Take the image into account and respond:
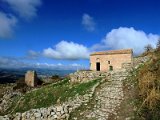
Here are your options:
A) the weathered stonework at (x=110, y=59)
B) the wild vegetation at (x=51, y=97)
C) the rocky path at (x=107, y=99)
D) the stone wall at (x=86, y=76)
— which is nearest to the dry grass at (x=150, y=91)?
the rocky path at (x=107, y=99)

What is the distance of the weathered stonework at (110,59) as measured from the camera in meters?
44.1

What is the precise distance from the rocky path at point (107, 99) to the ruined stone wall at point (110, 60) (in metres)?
14.9

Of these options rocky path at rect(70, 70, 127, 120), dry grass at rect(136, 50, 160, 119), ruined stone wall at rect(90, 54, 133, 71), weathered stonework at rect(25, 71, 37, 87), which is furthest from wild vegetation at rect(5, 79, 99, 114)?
weathered stonework at rect(25, 71, 37, 87)

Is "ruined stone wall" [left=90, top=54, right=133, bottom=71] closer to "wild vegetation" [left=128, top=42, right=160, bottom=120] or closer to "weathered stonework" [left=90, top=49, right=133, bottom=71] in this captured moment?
"weathered stonework" [left=90, top=49, right=133, bottom=71]

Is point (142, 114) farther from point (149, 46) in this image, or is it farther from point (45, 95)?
point (149, 46)

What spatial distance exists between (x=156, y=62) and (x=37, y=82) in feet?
128

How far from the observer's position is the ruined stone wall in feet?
145

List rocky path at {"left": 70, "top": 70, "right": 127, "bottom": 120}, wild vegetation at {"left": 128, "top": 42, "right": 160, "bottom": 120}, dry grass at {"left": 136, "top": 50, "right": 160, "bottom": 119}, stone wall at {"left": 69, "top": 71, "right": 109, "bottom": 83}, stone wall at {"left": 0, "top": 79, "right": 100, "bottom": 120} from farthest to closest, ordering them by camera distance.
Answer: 1. stone wall at {"left": 69, "top": 71, "right": 109, "bottom": 83}
2. stone wall at {"left": 0, "top": 79, "right": 100, "bottom": 120}
3. rocky path at {"left": 70, "top": 70, "right": 127, "bottom": 120}
4. dry grass at {"left": 136, "top": 50, "right": 160, "bottom": 119}
5. wild vegetation at {"left": 128, "top": 42, "right": 160, "bottom": 120}

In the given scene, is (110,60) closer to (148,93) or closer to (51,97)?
(51,97)

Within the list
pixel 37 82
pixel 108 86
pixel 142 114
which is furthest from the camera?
pixel 37 82

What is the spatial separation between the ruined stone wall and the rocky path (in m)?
14.9

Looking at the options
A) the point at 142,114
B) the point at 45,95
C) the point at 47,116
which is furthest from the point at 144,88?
the point at 45,95

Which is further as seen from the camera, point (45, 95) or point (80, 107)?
point (45, 95)

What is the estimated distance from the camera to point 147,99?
20.0 metres
